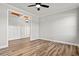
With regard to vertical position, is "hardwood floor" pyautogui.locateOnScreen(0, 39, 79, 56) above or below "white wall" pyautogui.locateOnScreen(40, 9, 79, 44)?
below

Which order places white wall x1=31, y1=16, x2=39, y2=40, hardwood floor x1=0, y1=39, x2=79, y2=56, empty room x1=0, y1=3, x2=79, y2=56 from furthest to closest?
1. white wall x1=31, y1=16, x2=39, y2=40
2. empty room x1=0, y1=3, x2=79, y2=56
3. hardwood floor x1=0, y1=39, x2=79, y2=56

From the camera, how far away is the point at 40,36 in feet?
23.4

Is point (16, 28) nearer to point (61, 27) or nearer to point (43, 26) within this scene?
point (43, 26)

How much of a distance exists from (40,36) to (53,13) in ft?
6.32

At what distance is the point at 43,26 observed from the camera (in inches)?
273

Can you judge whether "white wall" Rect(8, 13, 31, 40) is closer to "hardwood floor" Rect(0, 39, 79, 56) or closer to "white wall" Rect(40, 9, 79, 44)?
"white wall" Rect(40, 9, 79, 44)

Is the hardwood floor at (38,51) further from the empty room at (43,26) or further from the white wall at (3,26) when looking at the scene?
the white wall at (3,26)

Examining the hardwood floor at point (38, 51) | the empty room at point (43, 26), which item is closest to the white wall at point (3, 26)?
the empty room at point (43, 26)

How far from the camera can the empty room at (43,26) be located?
4.23m

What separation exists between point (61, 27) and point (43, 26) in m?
1.45

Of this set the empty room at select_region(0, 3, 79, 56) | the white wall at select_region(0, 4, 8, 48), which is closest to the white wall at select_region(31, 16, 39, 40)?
the empty room at select_region(0, 3, 79, 56)

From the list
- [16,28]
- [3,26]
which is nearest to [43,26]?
[16,28]

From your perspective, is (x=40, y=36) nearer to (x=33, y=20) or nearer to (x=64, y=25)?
(x=33, y=20)

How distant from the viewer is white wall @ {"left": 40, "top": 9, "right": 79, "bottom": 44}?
5.37m
